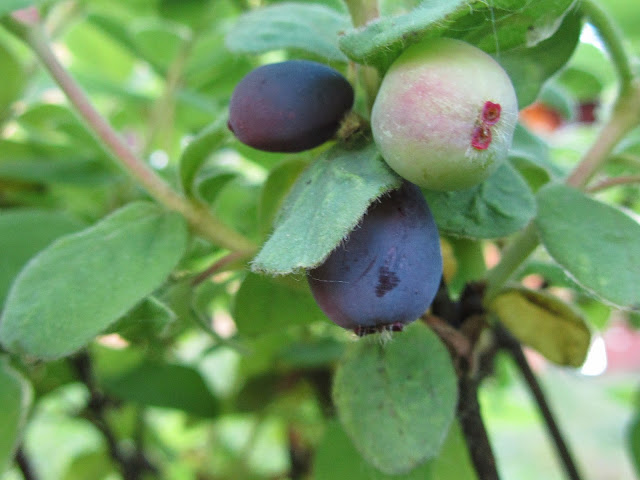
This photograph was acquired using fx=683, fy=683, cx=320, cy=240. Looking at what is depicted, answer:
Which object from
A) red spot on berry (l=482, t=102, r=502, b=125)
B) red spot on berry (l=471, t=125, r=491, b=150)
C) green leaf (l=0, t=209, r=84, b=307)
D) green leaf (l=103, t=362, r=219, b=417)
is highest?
red spot on berry (l=482, t=102, r=502, b=125)

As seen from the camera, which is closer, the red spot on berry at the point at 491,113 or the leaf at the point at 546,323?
the red spot on berry at the point at 491,113

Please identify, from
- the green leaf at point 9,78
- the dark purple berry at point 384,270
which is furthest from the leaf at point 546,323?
the green leaf at point 9,78

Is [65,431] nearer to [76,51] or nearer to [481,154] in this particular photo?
[76,51]

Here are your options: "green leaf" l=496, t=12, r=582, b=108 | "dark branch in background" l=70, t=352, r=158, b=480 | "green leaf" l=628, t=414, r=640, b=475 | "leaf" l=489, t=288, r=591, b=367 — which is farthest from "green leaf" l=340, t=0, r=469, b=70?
"green leaf" l=628, t=414, r=640, b=475

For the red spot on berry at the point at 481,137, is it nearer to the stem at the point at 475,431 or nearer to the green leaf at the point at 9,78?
the stem at the point at 475,431

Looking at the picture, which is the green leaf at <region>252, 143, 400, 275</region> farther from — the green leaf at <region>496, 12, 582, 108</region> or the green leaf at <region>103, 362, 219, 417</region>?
the green leaf at <region>103, 362, 219, 417</region>

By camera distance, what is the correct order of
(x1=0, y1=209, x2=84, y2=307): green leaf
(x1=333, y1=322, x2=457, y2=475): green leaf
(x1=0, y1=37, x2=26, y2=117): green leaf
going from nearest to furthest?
1. (x1=333, y1=322, x2=457, y2=475): green leaf
2. (x1=0, y1=209, x2=84, y2=307): green leaf
3. (x1=0, y1=37, x2=26, y2=117): green leaf
